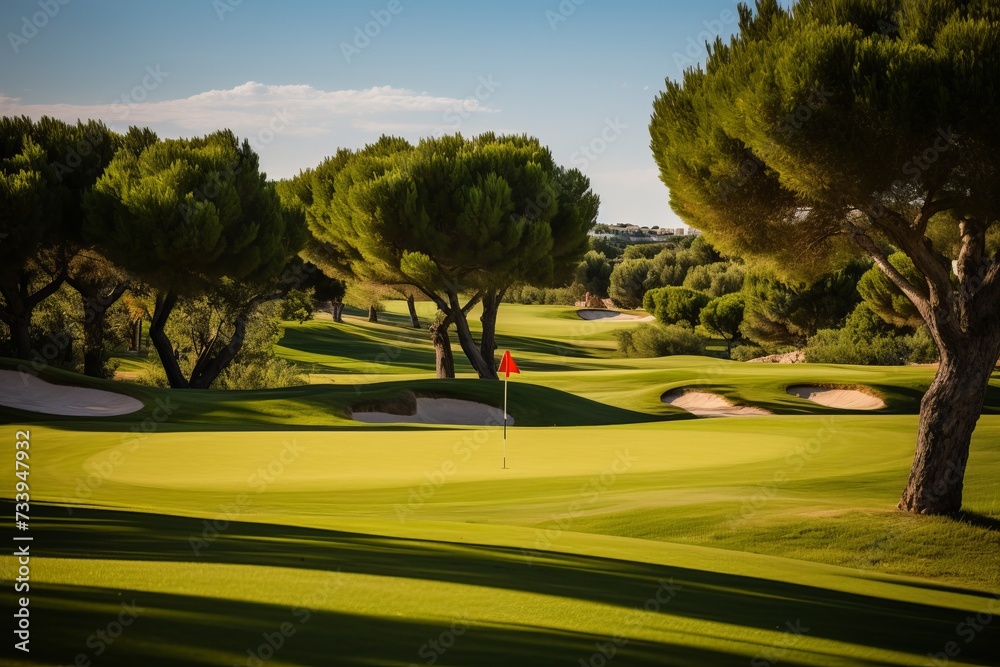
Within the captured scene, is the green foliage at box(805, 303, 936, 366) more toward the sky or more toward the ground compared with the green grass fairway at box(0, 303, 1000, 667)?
more toward the sky

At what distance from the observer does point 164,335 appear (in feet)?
108

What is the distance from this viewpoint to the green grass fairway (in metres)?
4.77

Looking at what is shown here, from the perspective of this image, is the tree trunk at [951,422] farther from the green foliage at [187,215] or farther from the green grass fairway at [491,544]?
the green foliage at [187,215]

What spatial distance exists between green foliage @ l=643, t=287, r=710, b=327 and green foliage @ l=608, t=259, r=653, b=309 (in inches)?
774

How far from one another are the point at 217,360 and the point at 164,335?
3.04 meters

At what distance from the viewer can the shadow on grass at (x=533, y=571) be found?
6262 millimetres

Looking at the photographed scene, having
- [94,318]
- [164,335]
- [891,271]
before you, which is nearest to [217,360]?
[164,335]

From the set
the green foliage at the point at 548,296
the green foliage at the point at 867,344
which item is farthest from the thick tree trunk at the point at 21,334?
the green foliage at the point at 548,296

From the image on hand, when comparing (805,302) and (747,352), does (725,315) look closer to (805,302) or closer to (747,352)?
(747,352)

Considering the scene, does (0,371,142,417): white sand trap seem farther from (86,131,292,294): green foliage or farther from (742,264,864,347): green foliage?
(742,264,864,347): green foliage

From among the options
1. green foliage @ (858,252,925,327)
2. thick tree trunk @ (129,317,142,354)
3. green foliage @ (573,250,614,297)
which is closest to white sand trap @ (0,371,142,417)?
thick tree trunk @ (129,317,142,354)

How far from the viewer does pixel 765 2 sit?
1206 cm

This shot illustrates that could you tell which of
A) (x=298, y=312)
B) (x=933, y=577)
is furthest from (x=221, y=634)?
(x=298, y=312)

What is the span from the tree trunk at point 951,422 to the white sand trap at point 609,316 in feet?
233
